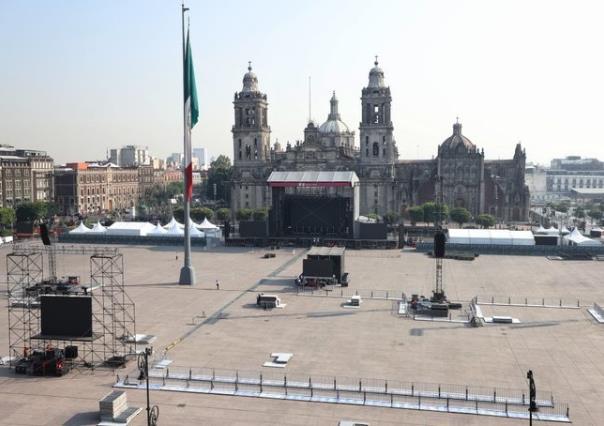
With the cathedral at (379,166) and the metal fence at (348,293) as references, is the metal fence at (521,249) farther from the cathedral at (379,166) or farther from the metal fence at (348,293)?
the cathedral at (379,166)

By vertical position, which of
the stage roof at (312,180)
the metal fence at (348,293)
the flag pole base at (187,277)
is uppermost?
the stage roof at (312,180)

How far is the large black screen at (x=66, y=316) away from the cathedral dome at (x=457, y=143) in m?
117

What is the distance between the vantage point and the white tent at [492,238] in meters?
85.1

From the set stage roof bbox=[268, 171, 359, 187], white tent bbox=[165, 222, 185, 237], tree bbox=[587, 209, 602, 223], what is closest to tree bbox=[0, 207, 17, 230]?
white tent bbox=[165, 222, 185, 237]

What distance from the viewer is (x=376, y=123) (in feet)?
408

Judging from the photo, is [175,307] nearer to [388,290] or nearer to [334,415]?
[388,290]

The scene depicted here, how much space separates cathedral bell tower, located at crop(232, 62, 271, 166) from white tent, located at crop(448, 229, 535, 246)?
5649 cm

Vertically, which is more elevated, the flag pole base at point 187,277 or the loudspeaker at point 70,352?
the flag pole base at point 187,277

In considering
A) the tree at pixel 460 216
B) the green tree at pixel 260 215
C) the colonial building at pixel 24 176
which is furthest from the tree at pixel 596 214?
the colonial building at pixel 24 176

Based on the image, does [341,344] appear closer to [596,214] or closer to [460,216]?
[460,216]

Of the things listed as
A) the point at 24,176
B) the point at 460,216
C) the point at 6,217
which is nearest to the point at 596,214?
the point at 460,216

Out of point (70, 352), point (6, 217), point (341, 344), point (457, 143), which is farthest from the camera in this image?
point (457, 143)

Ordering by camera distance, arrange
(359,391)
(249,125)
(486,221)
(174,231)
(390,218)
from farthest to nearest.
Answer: (249,125) → (390,218) → (486,221) → (174,231) → (359,391)

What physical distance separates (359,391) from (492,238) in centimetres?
6040
